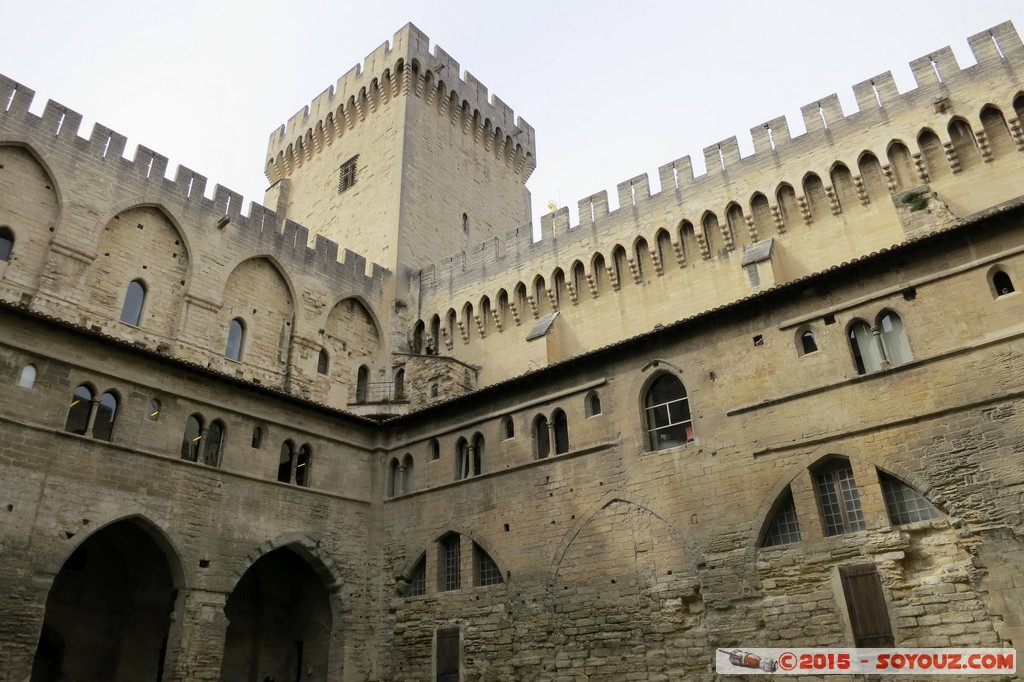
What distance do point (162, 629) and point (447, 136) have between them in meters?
19.4

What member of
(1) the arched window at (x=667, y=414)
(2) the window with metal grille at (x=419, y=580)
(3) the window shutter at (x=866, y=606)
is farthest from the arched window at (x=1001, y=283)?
(2) the window with metal grille at (x=419, y=580)

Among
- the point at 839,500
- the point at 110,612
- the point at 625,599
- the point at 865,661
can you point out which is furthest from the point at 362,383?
the point at 865,661

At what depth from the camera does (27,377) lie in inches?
541

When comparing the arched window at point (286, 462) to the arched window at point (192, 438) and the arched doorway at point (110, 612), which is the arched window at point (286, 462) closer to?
the arched window at point (192, 438)

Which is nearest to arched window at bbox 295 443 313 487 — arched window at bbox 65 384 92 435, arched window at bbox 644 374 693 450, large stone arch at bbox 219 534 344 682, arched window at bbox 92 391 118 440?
large stone arch at bbox 219 534 344 682

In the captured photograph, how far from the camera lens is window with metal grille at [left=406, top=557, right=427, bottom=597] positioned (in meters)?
17.1

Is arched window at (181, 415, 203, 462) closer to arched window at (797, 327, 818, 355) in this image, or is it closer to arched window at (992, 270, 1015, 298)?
arched window at (797, 327, 818, 355)

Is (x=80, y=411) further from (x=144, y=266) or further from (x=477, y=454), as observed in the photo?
(x=477, y=454)

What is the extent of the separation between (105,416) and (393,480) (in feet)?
22.3

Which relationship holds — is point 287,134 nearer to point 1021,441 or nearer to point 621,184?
point 621,184

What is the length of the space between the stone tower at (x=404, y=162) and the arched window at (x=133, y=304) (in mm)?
8120

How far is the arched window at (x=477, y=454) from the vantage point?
17411 mm

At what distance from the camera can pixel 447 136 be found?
29.0 meters

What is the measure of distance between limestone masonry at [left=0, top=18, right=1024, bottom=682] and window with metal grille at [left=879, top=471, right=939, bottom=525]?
0.21ft
